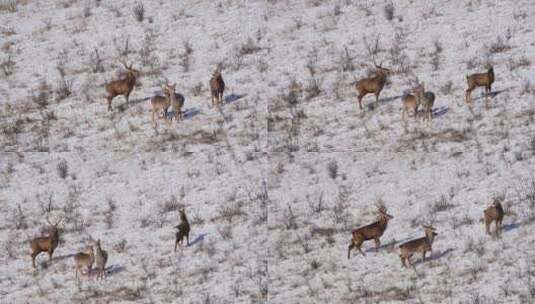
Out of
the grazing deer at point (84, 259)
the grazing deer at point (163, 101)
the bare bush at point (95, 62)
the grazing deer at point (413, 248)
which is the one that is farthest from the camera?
the bare bush at point (95, 62)

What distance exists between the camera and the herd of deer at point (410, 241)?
79.5 ft

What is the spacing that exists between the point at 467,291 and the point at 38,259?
678cm

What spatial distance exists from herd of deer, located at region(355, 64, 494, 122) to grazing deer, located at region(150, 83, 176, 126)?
3361mm

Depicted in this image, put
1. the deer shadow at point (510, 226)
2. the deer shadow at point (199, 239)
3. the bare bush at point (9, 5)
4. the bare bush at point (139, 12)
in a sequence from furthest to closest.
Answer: the bare bush at point (9, 5)
the bare bush at point (139, 12)
the deer shadow at point (199, 239)
the deer shadow at point (510, 226)

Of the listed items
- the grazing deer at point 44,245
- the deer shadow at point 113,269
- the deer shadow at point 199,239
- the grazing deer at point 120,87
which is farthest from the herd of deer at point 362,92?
the deer shadow at point 113,269

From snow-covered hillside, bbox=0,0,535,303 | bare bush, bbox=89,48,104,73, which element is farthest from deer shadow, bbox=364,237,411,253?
bare bush, bbox=89,48,104,73

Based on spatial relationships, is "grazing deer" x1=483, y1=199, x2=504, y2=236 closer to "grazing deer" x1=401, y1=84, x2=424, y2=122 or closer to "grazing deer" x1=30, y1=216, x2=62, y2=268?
"grazing deer" x1=401, y1=84, x2=424, y2=122

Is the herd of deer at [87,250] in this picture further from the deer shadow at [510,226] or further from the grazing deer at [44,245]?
the deer shadow at [510,226]

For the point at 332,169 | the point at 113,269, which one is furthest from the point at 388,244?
the point at 113,269

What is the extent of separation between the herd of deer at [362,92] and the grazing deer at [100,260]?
17.9 feet

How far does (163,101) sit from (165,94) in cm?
43

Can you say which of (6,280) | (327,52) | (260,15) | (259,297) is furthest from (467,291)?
(260,15)

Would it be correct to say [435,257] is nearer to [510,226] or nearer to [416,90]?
[510,226]

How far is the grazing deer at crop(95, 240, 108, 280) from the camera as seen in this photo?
24891mm
